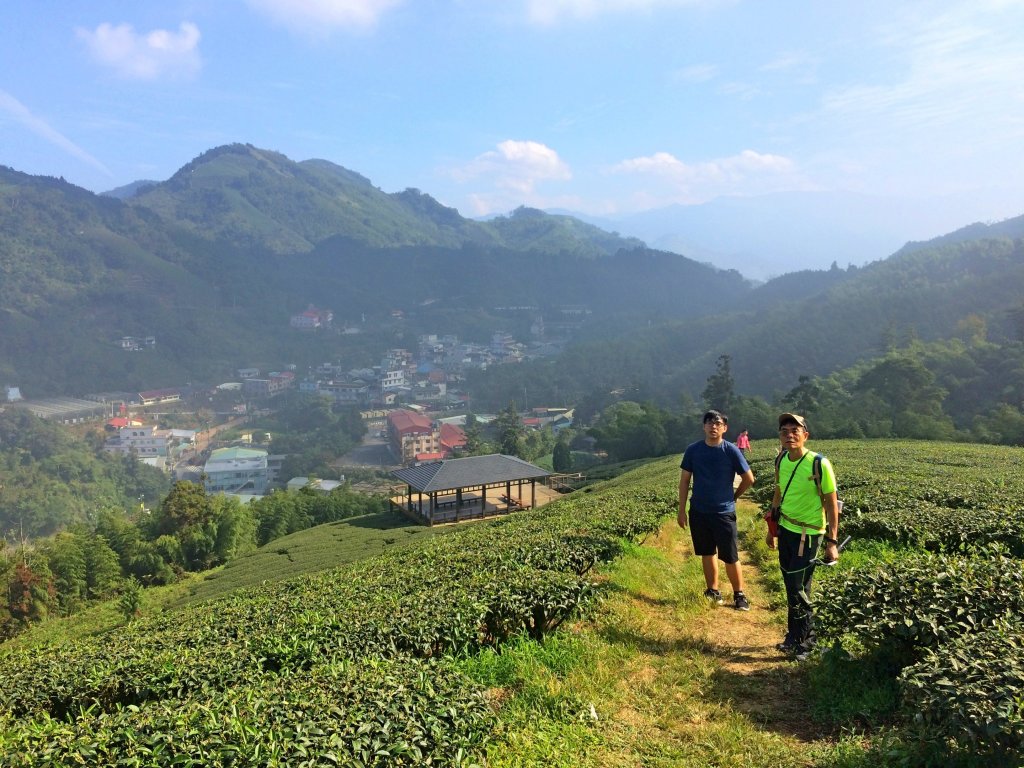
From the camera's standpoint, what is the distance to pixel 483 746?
11.1 ft

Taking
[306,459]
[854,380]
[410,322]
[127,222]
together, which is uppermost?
[127,222]

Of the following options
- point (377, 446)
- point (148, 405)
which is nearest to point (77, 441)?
point (148, 405)

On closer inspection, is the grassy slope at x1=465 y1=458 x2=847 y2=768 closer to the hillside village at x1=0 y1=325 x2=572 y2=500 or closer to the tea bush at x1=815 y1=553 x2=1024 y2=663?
the tea bush at x1=815 y1=553 x2=1024 y2=663

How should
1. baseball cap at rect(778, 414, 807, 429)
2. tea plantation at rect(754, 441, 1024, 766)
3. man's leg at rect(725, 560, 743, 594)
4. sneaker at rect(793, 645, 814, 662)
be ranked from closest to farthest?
tea plantation at rect(754, 441, 1024, 766) → sneaker at rect(793, 645, 814, 662) → baseball cap at rect(778, 414, 807, 429) → man's leg at rect(725, 560, 743, 594)

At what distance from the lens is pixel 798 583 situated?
16.6ft

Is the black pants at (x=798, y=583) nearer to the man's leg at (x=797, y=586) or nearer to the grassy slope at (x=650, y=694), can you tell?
the man's leg at (x=797, y=586)

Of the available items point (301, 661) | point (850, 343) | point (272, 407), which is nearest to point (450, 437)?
point (272, 407)

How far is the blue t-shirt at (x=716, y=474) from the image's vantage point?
5809mm

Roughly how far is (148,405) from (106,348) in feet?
81.7

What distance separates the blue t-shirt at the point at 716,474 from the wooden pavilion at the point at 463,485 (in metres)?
20.0

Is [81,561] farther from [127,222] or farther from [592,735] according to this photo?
[127,222]

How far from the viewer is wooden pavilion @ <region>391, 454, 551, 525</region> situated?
25.8 metres

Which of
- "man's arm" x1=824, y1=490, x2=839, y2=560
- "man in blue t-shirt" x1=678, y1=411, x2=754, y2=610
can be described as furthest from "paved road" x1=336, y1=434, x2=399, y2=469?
"man's arm" x1=824, y1=490, x2=839, y2=560

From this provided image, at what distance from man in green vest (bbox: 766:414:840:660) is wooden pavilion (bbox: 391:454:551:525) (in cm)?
2080
